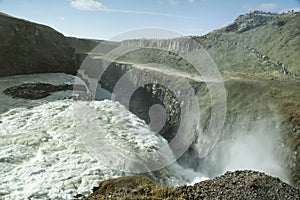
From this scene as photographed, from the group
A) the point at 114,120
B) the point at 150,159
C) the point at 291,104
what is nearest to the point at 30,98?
the point at 114,120

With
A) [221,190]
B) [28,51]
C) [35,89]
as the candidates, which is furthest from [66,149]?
[28,51]

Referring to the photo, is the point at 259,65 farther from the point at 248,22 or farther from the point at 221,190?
the point at 221,190

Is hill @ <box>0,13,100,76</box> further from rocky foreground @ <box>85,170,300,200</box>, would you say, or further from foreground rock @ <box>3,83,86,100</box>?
rocky foreground @ <box>85,170,300,200</box>

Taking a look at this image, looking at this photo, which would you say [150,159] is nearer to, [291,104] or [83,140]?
[83,140]

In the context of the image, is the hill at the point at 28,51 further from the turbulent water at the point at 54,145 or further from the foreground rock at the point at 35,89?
the turbulent water at the point at 54,145

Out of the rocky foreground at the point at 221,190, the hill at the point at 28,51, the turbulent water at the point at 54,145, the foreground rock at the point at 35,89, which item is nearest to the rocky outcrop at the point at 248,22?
the hill at the point at 28,51

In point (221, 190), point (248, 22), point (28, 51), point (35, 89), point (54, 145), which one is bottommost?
point (54, 145)

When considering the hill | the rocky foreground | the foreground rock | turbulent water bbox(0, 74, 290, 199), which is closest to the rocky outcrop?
the hill
